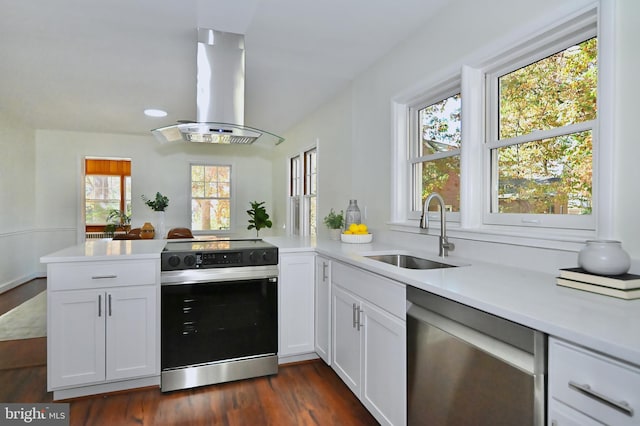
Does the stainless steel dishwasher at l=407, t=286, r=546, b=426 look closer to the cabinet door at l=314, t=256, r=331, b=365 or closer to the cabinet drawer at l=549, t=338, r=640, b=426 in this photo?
the cabinet drawer at l=549, t=338, r=640, b=426

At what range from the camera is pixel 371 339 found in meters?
1.88

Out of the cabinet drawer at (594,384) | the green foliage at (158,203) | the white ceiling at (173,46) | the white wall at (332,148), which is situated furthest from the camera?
the green foliage at (158,203)

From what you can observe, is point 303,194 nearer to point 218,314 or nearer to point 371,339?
point 218,314

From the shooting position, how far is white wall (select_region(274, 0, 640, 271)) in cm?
131

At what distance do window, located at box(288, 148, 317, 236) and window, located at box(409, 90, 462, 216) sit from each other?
6.90 feet

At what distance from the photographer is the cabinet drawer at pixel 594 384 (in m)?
0.77

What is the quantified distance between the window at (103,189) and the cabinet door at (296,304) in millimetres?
6397

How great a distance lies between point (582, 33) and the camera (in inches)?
61.2

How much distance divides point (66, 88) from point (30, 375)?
281 cm

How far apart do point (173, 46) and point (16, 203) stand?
423cm

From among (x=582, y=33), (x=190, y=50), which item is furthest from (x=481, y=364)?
(x=190, y=50)

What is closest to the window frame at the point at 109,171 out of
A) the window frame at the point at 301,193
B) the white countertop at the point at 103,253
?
the window frame at the point at 301,193

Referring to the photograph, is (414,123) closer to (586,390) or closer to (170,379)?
(586,390)

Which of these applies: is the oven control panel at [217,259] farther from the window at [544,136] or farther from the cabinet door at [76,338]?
the window at [544,136]
